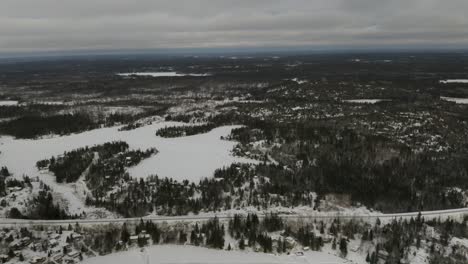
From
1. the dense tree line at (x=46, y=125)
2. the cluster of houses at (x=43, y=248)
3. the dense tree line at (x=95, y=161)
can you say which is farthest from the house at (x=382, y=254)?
the dense tree line at (x=46, y=125)

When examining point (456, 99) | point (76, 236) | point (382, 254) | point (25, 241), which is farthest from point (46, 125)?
point (456, 99)

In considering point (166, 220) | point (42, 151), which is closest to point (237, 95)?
point (42, 151)

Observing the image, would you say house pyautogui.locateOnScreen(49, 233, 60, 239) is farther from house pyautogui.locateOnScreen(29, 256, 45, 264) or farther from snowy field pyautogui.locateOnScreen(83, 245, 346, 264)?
snowy field pyautogui.locateOnScreen(83, 245, 346, 264)

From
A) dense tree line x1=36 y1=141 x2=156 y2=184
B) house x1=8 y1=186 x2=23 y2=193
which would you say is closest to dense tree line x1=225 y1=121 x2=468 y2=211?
dense tree line x1=36 y1=141 x2=156 y2=184

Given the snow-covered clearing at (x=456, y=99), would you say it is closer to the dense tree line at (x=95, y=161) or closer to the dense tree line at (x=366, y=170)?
the dense tree line at (x=366, y=170)

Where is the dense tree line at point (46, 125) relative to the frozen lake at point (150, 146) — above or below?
above

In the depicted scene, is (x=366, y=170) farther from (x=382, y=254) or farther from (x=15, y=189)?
(x=15, y=189)

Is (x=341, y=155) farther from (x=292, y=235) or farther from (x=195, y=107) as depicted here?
(x=195, y=107)
